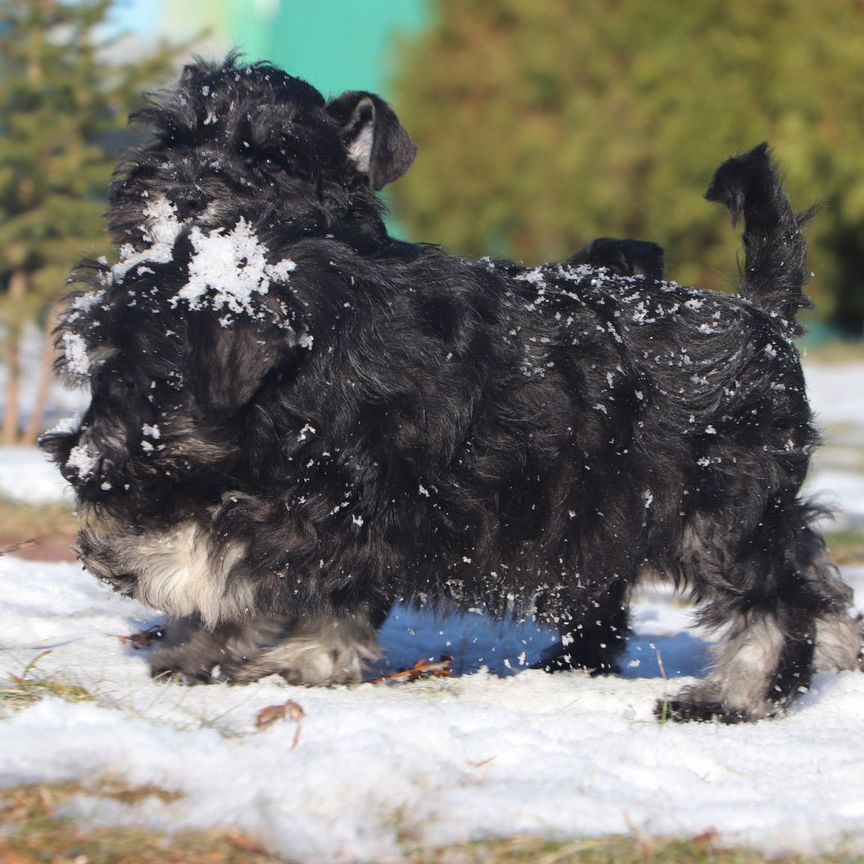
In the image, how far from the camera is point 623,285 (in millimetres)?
3551

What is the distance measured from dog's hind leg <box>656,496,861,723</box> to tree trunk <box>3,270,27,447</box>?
6113 millimetres

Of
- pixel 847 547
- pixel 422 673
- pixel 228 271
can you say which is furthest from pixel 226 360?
pixel 847 547

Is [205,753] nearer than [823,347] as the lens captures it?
Yes

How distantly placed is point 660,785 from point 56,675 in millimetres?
1457

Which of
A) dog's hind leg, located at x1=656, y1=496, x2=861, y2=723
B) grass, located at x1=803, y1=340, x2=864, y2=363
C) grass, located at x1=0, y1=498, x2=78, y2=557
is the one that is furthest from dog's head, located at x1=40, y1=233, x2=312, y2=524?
grass, located at x1=803, y1=340, x2=864, y2=363

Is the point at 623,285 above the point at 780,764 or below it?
above

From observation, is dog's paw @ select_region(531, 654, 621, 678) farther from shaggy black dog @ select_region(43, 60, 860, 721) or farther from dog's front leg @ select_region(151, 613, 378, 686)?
dog's front leg @ select_region(151, 613, 378, 686)

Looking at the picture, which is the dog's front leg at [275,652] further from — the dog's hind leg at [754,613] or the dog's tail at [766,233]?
the dog's tail at [766,233]

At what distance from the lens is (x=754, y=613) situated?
3.38 m

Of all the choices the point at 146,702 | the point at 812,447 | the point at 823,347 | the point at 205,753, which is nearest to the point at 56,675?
the point at 146,702

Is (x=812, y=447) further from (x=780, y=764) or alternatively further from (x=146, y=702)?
(x=146, y=702)

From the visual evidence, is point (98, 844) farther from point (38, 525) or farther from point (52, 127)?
point (52, 127)

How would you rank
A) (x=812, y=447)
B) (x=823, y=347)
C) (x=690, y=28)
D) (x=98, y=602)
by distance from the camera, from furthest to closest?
(x=823, y=347) → (x=690, y=28) → (x=98, y=602) → (x=812, y=447)

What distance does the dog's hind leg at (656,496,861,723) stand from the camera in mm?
3344
